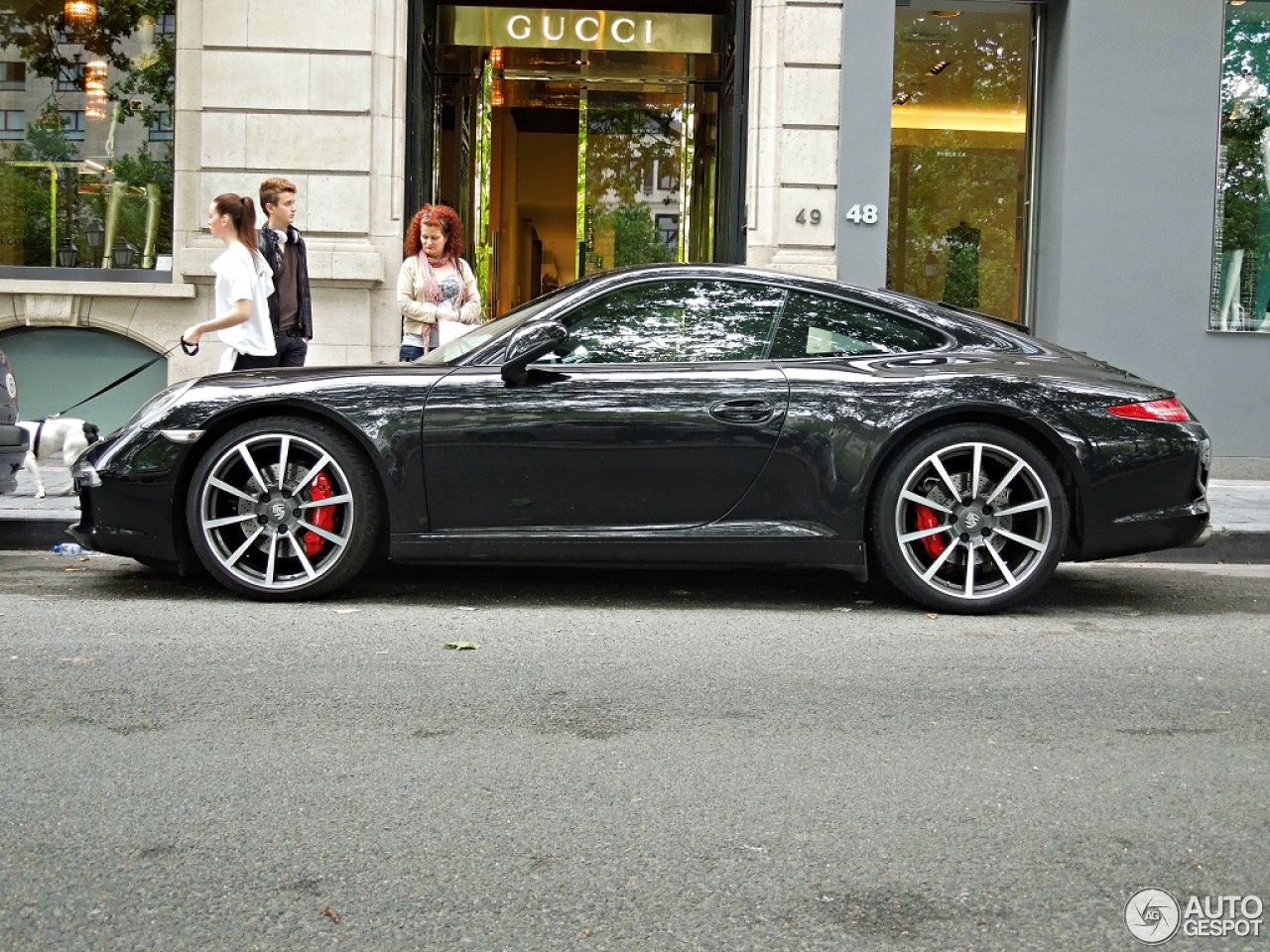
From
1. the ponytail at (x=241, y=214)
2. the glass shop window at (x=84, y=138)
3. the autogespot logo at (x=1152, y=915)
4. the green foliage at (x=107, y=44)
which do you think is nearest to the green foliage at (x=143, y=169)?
the glass shop window at (x=84, y=138)

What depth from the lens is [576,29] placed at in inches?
559

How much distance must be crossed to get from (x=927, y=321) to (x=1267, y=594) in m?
2.01

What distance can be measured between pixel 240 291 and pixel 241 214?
0.42 meters

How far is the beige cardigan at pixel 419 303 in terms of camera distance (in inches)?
337

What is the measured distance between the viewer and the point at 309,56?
11.5 meters

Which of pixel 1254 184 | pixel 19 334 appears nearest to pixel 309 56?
pixel 19 334

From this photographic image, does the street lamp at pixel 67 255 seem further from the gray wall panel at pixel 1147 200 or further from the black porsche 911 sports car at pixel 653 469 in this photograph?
the gray wall panel at pixel 1147 200

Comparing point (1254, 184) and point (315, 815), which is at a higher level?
point (1254, 184)

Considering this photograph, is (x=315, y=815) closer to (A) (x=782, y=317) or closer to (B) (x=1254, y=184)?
(A) (x=782, y=317)

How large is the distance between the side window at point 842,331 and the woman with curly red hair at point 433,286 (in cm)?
313

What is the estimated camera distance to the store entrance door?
1475cm

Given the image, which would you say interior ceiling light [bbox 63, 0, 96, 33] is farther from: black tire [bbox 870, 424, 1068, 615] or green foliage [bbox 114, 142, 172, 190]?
black tire [bbox 870, 424, 1068, 615]

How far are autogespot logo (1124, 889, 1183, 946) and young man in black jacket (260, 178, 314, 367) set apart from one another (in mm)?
6167

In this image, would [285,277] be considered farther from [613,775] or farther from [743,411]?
[613,775]
